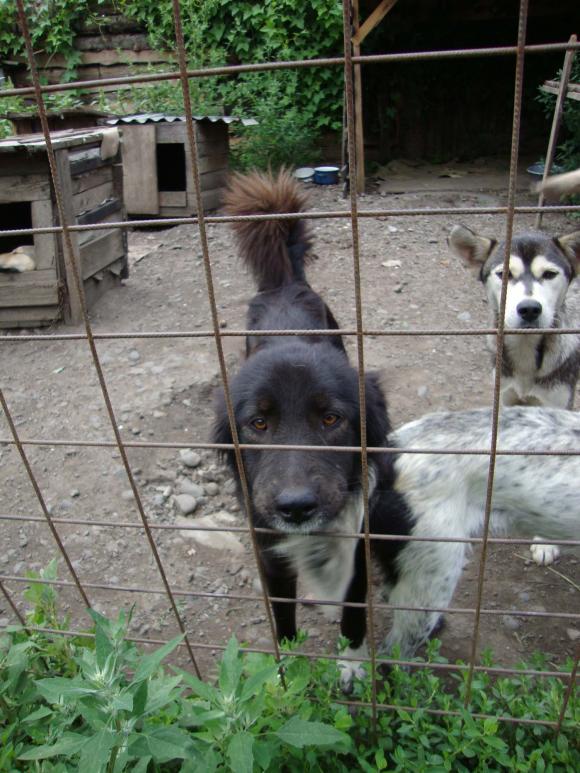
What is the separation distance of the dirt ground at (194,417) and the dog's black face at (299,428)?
1.08 ft

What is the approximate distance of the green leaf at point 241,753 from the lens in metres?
1.48

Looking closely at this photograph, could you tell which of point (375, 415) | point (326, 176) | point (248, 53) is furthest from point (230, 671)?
→ point (248, 53)

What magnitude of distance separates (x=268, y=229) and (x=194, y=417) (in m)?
1.33

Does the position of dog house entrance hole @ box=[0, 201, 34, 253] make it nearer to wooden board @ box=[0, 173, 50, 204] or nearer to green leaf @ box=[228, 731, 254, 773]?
wooden board @ box=[0, 173, 50, 204]

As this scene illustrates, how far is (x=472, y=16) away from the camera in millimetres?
11539

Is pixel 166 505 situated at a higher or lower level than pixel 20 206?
lower

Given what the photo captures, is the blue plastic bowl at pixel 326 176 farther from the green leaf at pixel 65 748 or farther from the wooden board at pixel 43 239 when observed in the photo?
the green leaf at pixel 65 748

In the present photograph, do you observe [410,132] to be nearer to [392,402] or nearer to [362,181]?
[362,181]

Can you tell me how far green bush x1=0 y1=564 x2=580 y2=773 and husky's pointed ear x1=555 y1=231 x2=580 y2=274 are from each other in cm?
252

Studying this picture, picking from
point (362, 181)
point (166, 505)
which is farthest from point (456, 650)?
point (362, 181)

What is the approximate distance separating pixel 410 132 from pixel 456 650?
11.7m

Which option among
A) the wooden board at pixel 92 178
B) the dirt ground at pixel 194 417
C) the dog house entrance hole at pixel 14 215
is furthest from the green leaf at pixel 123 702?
the dog house entrance hole at pixel 14 215

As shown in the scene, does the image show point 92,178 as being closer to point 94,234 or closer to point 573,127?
point 94,234

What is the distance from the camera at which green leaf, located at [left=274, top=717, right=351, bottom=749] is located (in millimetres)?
1598
